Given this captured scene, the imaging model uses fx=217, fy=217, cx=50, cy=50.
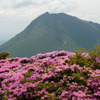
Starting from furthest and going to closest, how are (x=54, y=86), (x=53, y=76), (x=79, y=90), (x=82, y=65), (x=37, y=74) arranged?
(x=82, y=65)
(x=37, y=74)
(x=53, y=76)
(x=54, y=86)
(x=79, y=90)

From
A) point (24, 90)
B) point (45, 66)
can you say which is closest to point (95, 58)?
point (45, 66)

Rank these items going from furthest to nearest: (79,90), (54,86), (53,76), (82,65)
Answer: (82,65) → (53,76) → (54,86) → (79,90)

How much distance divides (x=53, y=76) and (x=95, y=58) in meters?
4.13

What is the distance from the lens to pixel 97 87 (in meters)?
11.4

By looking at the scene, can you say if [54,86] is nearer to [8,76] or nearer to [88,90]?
[88,90]

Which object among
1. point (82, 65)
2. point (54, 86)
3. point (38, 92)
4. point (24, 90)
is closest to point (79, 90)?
point (54, 86)

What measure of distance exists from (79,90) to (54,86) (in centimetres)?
143

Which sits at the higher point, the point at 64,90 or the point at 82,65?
the point at 82,65

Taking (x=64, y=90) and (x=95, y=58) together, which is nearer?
(x=64, y=90)

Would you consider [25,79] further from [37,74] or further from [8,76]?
[8,76]

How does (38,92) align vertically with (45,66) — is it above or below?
below

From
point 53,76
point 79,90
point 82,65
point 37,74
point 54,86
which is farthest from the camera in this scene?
point 82,65

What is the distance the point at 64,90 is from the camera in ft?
36.0

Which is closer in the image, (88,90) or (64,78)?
(88,90)
